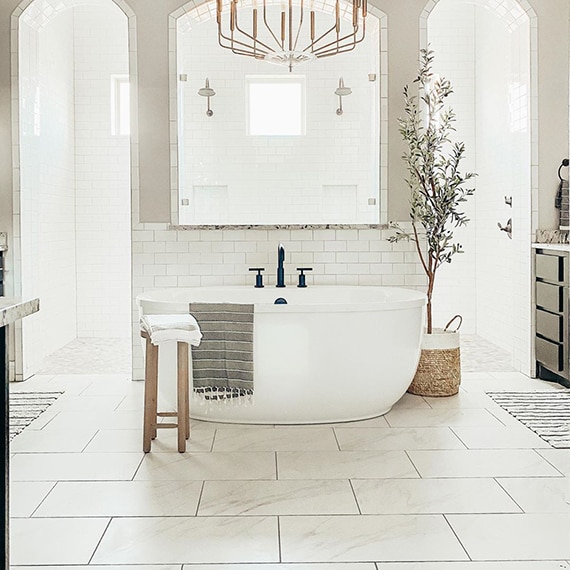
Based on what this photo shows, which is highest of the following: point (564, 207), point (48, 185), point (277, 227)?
point (48, 185)

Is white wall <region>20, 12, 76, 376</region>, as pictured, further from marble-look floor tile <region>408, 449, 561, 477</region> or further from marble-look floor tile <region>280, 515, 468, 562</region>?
marble-look floor tile <region>280, 515, 468, 562</region>

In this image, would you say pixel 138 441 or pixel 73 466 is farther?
pixel 138 441

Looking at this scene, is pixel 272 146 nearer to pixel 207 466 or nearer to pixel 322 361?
pixel 322 361

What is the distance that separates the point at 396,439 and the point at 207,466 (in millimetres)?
1005

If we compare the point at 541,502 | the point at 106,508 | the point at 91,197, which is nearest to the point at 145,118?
the point at 91,197

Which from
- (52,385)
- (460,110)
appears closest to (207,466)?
(52,385)

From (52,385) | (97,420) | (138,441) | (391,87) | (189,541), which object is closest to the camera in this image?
(189,541)

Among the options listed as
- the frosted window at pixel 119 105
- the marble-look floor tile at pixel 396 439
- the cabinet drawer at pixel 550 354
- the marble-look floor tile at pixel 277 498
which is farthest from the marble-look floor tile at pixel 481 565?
the frosted window at pixel 119 105

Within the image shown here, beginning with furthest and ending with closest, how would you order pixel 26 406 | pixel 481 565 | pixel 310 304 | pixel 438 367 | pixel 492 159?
pixel 492 159 → pixel 438 367 → pixel 26 406 → pixel 310 304 → pixel 481 565

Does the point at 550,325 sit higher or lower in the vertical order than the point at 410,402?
higher

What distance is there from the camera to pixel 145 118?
5.55m

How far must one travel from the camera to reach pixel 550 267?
5219mm

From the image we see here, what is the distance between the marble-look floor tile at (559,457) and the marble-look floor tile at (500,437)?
84mm

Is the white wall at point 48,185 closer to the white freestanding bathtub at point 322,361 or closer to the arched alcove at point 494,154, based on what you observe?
the white freestanding bathtub at point 322,361
